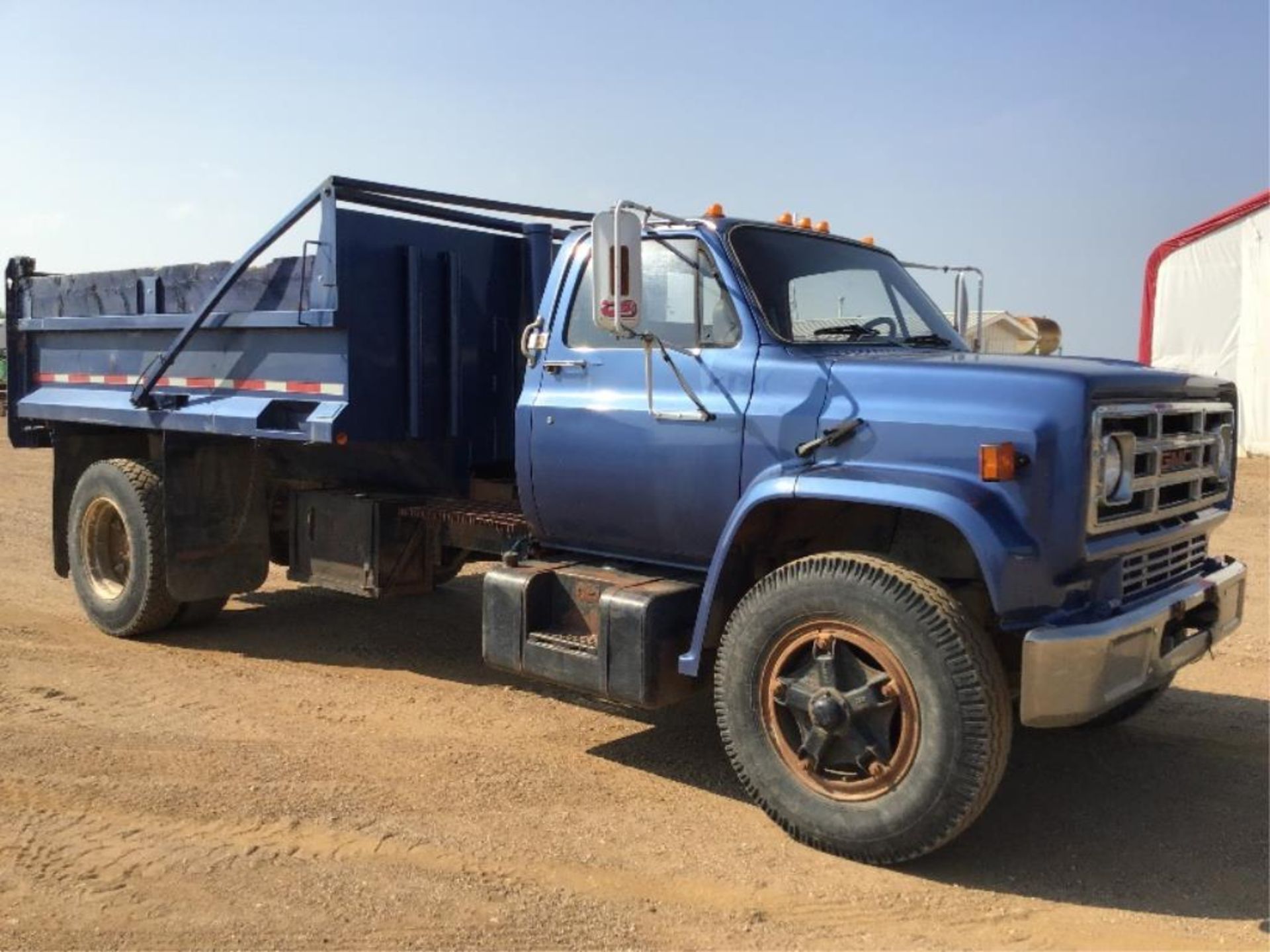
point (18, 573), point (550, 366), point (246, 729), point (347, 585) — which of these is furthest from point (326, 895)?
point (18, 573)

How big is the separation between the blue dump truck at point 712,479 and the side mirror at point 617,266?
14mm

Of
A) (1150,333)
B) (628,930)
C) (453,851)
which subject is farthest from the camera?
(1150,333)

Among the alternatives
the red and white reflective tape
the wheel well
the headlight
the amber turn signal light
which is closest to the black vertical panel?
the red and white reflective tape

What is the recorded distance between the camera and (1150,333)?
19.7 meters

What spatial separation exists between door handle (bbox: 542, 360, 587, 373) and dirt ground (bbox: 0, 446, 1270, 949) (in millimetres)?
1696

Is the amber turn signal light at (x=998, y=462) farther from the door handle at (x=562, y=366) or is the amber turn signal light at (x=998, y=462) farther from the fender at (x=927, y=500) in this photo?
the door handle at (x=562, y=366)

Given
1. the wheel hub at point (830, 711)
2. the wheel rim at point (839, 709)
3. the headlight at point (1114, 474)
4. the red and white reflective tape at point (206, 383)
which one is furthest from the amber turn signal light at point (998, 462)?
the red and white reflective tape at point (206, 383)

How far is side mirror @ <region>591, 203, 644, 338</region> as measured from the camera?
4.32m

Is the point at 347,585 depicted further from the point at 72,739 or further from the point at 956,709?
the point at 956,709

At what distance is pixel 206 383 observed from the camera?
667cm

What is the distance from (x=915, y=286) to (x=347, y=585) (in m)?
3.41

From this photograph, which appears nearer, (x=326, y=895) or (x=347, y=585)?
(x=326, y=895)

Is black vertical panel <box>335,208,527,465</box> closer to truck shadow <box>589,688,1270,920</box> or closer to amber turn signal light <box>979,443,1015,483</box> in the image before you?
truck shadow <box>589,688,1270,920</box>

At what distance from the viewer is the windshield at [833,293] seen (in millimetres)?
4832
